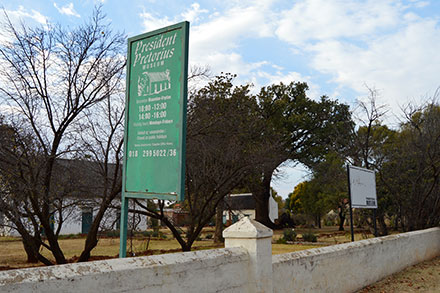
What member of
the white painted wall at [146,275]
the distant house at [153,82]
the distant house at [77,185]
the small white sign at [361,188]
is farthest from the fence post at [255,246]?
the small white sign at [361,188]

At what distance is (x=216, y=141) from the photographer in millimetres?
14531

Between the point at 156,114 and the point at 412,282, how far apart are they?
26.1 feet

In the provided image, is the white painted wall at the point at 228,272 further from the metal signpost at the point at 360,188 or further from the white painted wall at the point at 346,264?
the metal signpost at the point at 360,188

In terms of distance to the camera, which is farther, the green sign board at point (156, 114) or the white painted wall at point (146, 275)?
the green sign board at point (156, 114)

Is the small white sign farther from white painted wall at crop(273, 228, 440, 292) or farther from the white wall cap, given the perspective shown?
the white wall cap

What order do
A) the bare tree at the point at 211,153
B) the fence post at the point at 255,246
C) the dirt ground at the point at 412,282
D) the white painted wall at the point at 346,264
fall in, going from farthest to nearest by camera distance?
the bare tree at the point at 211,153 < the dirt ground at the point at 412,282 < the white painted wall at the point at 346,264 < the fence post at the point at 255,246

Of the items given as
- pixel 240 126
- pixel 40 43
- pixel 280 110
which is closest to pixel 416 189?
pixel 240 126

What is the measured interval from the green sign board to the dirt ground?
5.74 metres

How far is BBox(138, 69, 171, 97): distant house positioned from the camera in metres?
5.25

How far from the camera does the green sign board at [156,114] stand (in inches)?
197

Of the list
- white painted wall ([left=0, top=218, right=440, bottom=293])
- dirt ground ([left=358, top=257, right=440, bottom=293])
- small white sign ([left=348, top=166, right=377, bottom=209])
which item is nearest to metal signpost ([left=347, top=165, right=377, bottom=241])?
small white sign ([left=348, top=166, right=377, bottom=209])

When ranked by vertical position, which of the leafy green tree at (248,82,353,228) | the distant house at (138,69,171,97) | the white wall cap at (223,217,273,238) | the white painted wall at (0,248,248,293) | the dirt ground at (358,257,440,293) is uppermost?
the leafy green tree at (248,82,353,228)

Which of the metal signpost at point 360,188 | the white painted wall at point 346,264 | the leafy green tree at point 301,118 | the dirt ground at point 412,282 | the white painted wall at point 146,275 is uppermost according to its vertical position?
the leafy green tree at point 301,118

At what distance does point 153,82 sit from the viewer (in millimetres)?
5383
